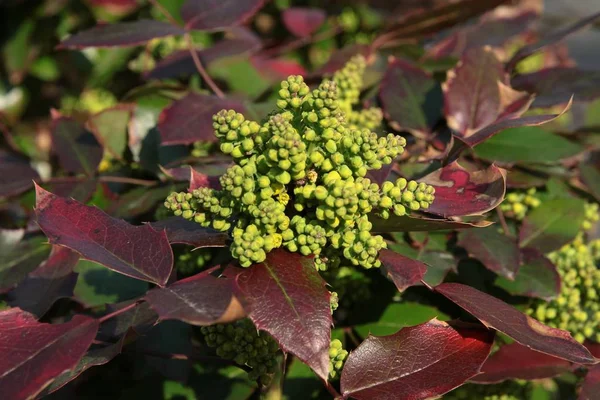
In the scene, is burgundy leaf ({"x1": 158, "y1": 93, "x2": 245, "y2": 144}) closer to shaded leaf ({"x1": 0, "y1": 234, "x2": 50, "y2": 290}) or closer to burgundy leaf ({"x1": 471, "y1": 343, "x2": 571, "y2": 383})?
shaded leaf ({"x1": 0, "y1": 234, "x2": 50, "y2": 290})

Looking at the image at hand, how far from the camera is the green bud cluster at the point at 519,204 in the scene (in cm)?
106

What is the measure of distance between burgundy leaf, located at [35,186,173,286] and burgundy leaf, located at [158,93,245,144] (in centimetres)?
30

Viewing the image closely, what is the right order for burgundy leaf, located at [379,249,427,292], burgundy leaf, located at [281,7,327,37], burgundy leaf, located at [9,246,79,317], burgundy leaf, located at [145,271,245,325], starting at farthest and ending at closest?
burgundy leaf, located at [281,7,327,37], burgundy leaf, located at [9,246,79,317], burgundy leaf, located at [379,249,427,292], burgundy leaf, located at [145,271,245,325]

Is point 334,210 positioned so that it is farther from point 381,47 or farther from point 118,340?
point 381,47

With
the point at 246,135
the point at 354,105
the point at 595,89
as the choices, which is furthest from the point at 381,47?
the point at 246,135

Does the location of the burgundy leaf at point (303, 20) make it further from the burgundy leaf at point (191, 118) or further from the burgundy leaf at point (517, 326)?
the burgundy leaf at point (517, 326)

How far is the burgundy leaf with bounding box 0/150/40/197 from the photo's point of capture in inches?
44.6

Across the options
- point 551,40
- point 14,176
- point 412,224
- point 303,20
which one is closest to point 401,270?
point 412,224

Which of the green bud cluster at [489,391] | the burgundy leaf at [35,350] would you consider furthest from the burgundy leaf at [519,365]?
the burgundy leaf at [35,350]

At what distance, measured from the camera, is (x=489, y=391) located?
0.94 m

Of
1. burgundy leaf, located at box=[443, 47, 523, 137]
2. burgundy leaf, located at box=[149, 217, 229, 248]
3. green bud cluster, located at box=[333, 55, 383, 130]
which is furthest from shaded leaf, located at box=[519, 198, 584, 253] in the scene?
burgundy leaf, located at box=[149, 217, 229, 248]

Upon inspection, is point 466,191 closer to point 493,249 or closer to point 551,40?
point 493,249

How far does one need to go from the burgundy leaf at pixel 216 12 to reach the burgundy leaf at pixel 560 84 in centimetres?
49

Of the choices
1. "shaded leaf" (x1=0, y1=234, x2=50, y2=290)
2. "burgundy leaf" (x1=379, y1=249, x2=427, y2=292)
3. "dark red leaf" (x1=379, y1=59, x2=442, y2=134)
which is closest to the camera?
"burgundy leaf" (x1=379, y1=249, x2=427, y2=292)
